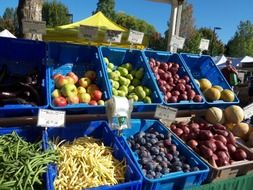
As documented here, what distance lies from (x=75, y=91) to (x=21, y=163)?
1.36 metres

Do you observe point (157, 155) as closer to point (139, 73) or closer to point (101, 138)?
point (101, 138)

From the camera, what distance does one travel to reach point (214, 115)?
3980 millimetres

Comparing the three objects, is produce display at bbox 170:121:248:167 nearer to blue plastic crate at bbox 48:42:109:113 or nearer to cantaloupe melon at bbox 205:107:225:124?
cantaloupe melon at bbox 205:107:225:124

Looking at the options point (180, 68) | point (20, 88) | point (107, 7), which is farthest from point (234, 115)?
point (107, 7)

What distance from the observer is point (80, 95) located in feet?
11.7

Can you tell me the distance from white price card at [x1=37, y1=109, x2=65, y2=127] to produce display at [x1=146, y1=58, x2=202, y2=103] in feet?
4.77

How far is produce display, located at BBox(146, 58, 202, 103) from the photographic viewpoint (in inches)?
159

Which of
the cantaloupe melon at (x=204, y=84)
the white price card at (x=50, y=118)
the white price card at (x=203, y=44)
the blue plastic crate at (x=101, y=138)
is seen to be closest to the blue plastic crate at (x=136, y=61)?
the blue plastic crate at (x=101, y=138)

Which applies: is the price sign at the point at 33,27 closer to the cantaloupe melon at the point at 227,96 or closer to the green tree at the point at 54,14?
the cantaloupe melon at the point at 227,96

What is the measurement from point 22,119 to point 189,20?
157 feet

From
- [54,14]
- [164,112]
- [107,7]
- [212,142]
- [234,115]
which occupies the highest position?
[107,7]

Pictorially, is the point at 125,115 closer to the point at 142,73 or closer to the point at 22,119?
the point at 22,119

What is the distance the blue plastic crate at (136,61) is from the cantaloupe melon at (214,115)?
652 millimetres

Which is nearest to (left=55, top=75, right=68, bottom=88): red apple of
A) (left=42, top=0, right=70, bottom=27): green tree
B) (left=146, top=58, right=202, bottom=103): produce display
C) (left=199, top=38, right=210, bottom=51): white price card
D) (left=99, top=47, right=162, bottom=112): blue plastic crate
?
(left=99, top=47, right=162, bottom=112): blue plastic crate
